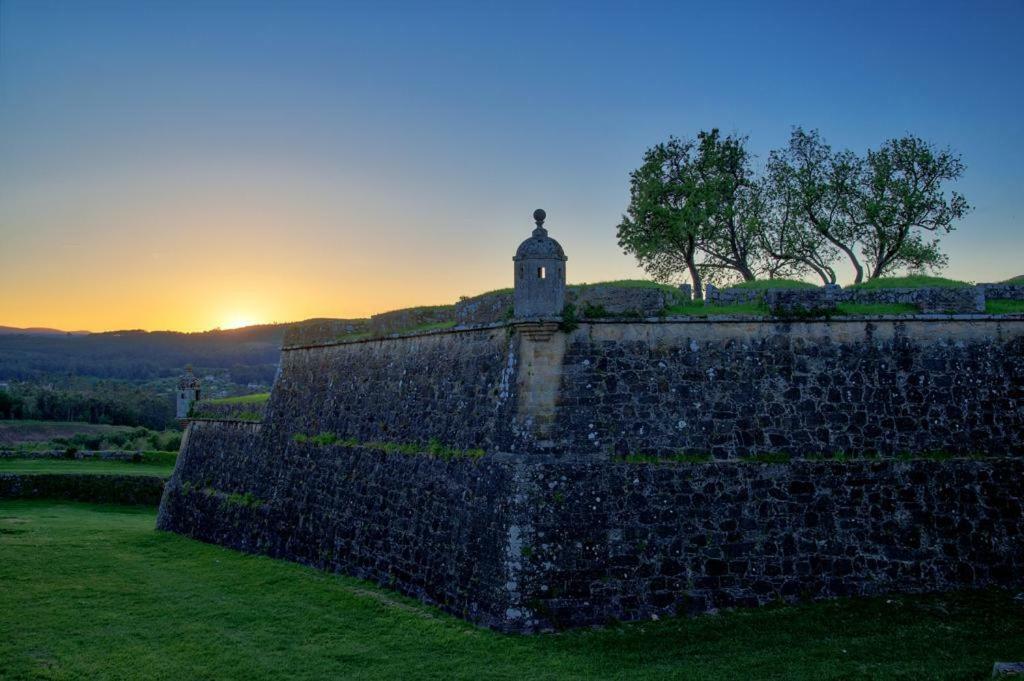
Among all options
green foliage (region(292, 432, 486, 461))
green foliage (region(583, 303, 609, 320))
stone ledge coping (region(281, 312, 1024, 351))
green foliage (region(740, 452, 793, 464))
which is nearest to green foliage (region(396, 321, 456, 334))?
green foliage (region(292, 432, 486, 461))

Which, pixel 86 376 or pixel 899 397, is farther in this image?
pixel 86 376

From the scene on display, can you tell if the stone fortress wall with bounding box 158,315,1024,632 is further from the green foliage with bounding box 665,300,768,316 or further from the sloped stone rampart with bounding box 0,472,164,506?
the sloped stone rampart with bounding box 0,472,164,506

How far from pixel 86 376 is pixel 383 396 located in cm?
10755

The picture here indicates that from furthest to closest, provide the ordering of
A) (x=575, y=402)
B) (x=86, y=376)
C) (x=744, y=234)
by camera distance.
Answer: (x=86, y=376), (x=744, y=234), (x=575, y=402)

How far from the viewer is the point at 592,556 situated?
13938mm

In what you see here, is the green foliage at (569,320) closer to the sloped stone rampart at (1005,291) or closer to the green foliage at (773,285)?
the green foliage at (773,285)

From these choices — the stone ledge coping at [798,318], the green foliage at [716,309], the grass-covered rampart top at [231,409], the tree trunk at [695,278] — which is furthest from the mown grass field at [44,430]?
the green foliage at [716,309]

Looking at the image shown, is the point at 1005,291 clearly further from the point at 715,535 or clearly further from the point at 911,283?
the point at 715,535

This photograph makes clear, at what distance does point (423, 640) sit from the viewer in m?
13.6

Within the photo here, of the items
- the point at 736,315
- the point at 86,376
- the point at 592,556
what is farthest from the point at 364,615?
the point at 86,376

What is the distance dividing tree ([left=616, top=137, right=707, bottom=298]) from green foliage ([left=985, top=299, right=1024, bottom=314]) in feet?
37.1

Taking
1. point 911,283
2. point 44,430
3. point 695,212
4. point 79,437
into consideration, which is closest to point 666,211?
point 695,212

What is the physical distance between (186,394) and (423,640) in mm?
18419

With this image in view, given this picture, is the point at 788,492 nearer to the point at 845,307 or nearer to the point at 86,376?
the point at 845,307
